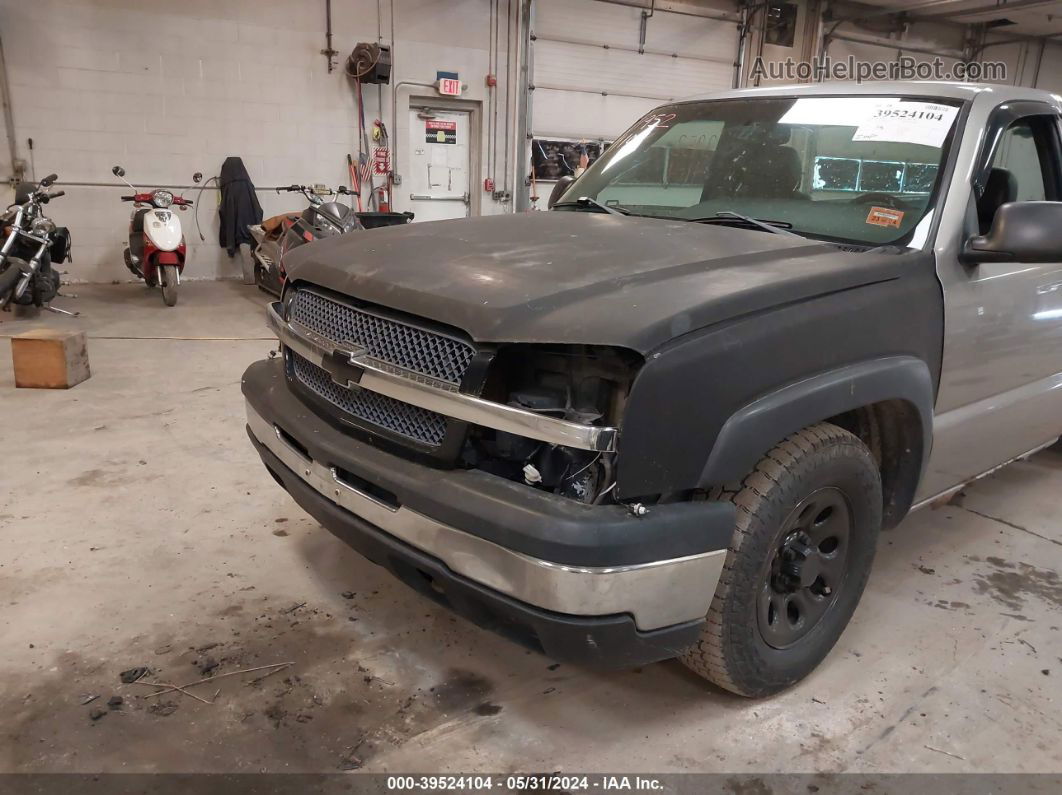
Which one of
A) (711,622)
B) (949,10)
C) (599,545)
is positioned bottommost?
(711,622)

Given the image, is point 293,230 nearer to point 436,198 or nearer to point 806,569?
point 436,198

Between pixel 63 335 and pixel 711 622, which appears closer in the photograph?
pixel 711 622

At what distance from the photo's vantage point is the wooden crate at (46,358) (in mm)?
4719

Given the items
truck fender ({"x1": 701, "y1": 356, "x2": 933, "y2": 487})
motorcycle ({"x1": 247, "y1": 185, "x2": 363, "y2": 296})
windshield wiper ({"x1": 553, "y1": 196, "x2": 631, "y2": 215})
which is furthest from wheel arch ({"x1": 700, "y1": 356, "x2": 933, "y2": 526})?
motorcycle ({"x1": 247, "y1": 185, "x2": 363, "y2": 296})

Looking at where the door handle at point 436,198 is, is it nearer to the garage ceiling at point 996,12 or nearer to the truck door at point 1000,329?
the garage ceiling at point 996,12

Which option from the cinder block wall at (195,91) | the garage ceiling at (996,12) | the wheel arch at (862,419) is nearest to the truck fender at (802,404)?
the wheel arch at (862,419)

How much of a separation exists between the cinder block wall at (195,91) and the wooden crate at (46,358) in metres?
4.54

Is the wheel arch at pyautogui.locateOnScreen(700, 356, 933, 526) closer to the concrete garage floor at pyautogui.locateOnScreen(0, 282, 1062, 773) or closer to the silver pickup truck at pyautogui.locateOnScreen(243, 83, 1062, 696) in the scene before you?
the silver pickup truck at pyautogui.locateOnScreen(243, 83, 1062, 696)

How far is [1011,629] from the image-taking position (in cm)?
257

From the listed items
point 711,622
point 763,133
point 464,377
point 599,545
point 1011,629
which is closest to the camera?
point 599,545

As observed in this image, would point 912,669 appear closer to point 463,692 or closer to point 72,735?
point 463,692

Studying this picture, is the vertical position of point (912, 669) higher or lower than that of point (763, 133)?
lower

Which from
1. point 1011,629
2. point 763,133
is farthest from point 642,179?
point 1011,629

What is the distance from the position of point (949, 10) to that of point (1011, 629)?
12.3 metres
